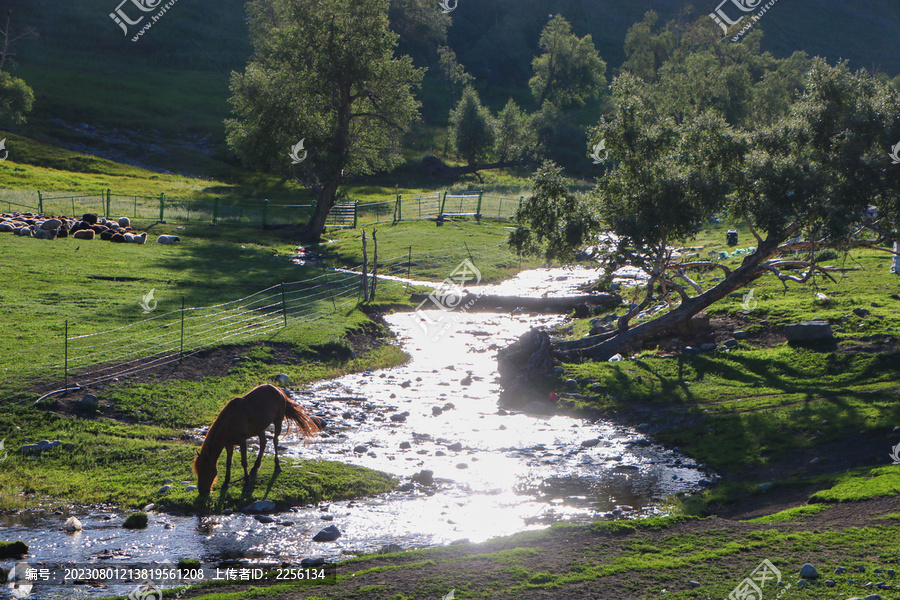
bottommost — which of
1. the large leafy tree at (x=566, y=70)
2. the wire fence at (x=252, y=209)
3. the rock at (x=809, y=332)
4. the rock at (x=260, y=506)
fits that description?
the rock at (x=260, y=506)

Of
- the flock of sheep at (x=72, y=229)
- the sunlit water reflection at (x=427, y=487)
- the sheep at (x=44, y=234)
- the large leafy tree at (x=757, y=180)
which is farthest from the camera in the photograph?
the flock of sheep at (x=72, y=229)

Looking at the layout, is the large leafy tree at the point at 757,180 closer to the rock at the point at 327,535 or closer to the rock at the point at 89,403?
the rock at the point at 327,535

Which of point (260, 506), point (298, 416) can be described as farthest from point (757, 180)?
point (260, 506)

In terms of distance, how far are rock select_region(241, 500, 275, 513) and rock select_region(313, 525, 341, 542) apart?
1.22 meters

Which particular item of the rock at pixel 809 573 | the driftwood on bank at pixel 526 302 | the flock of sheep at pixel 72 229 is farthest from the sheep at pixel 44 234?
the rock at pixel 809 573

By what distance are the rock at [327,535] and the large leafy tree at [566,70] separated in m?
92.0

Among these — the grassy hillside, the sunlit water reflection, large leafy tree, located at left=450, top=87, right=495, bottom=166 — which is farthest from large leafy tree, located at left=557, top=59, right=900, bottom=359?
large leafy tree, located at left=450, top=87, right=495, bottom=166

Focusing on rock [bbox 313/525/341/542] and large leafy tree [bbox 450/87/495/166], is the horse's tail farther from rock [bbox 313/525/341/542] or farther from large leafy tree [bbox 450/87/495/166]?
large leafy tree [bbox 450/87/495/166]

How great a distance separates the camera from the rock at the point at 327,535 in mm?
10023

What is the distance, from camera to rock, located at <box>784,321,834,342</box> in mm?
18578

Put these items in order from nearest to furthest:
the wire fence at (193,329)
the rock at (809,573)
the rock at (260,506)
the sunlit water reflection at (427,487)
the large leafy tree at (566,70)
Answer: the rock at (809,573)
the sunlit water reflection at (427,487)
the rock at (260,506)
the wire fence at (193,329)
the large leafy tree at (566,70)

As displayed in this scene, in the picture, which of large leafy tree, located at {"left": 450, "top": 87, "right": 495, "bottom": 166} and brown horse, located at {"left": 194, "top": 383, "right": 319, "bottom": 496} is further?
large leafy tree, located at {"left": 450, "top": 87, "right": 495, "bottom": 166}

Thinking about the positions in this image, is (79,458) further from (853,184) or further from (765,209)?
(853,184)

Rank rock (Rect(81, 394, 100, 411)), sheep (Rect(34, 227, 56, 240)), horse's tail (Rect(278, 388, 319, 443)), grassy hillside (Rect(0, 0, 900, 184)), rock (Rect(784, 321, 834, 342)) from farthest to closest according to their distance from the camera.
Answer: grassy hillside (Rect(0, 0, 900, 184))
sheep (Rect(34, 227, 56, 240))
rock (Rect(784, 321, 834, 342))
rock (Rect(81, 394, 100, 411))
horse's tail (Rect(278, 388, 319, 443))
